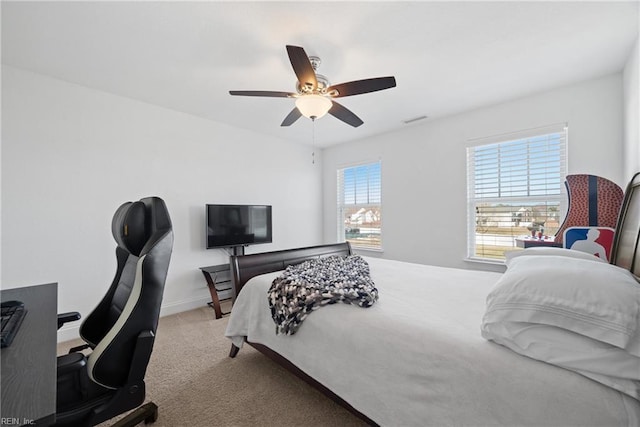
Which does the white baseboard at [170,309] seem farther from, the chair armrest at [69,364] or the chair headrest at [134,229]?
the chair armrest at [69,364]

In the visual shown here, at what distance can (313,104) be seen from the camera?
2146mm

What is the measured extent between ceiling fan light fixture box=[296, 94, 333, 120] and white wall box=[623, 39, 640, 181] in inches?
91.4

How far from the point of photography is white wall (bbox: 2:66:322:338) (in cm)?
241

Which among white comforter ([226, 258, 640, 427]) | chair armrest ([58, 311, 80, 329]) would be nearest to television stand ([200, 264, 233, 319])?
white comforter ([226, 258, 640, 427])

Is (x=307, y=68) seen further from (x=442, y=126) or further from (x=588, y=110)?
(x=588, y=110)

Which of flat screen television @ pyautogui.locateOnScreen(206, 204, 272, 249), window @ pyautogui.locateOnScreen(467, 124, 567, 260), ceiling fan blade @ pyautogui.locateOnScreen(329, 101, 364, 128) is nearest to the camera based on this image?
ceiling fan blade @ pyautogui.locateOnScreen(329, 101, 364, 128)

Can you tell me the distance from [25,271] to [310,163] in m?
4.07

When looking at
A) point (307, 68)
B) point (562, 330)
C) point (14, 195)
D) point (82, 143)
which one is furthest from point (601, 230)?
point (14, 195)

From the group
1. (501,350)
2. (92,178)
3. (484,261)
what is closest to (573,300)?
(501,350)

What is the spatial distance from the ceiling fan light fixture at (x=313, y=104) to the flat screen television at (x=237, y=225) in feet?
6.80

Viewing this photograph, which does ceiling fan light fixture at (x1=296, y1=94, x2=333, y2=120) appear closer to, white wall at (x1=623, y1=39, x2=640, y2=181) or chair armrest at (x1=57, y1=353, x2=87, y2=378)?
chair armrest at (x1=57, y1=353, x2=87, y2=378)

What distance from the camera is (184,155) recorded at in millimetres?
3469

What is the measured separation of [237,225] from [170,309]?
1.37 meters

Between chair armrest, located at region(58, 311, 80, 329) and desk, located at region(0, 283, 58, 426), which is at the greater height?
desk, located at region(0, 283, 58, 426)
